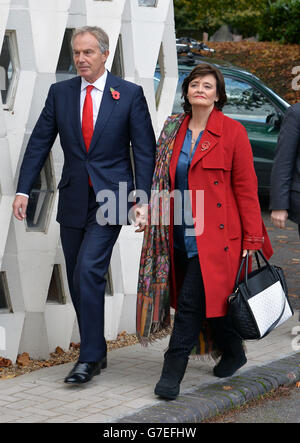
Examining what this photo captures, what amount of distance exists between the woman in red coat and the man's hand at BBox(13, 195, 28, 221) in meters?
0.85

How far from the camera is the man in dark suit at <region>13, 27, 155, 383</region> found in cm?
534

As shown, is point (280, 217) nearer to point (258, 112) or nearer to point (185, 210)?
point (185, 210)

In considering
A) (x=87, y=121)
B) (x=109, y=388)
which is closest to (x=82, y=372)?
(x=109, y=388)

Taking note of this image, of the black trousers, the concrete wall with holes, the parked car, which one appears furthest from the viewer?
the parked car

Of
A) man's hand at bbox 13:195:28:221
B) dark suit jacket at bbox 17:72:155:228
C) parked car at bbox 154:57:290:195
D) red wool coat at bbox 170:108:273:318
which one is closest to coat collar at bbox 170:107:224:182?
red wool coat at bbox 170:108:273:318

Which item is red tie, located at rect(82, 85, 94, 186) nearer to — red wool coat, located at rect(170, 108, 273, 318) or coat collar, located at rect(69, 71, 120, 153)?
coat collar, located at rect(69, 71, 120, 153)

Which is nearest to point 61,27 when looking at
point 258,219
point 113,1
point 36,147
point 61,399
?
point 113,1

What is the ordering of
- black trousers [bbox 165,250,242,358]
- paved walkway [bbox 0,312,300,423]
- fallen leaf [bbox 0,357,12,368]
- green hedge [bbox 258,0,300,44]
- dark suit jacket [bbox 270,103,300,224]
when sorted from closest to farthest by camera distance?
paved walkway [bbox 0,312,300,423]
black trousers [bbox 165,250,242,358]
dark suit jacket [bbox 270,103,300,224]
fallen leaf [bbox 0,357,12,368]
green hedge [bbox 258,0,300,44]

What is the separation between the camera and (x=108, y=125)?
211 inches

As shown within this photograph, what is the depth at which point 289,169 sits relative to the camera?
554 centimetres

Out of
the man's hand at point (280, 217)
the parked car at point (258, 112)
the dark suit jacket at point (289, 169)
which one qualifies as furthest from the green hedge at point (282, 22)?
the man's hand at point (280, 217)

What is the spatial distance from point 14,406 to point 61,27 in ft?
8.13

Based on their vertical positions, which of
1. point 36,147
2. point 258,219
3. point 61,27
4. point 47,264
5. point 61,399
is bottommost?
point 61,399

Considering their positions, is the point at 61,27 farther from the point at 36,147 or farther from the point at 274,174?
the point at 274,174
